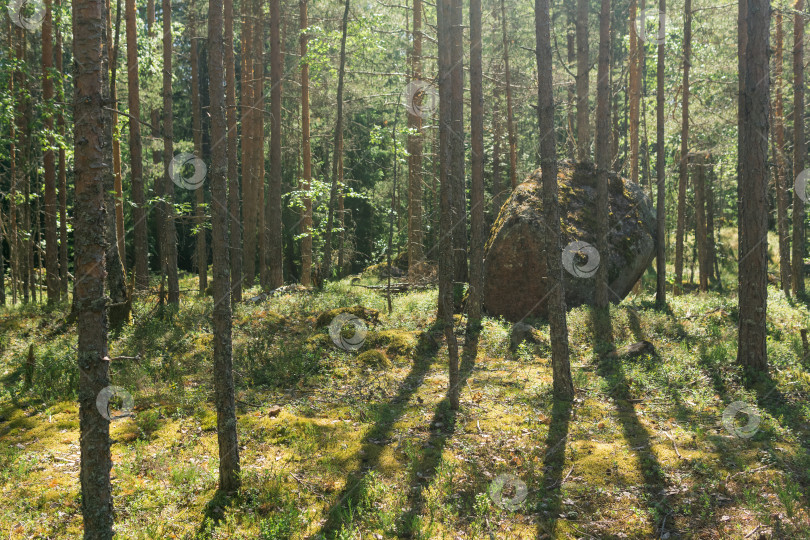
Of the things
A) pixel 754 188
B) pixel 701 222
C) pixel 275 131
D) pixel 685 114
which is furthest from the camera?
pixel 701 222

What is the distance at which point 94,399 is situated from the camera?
4.38 meters

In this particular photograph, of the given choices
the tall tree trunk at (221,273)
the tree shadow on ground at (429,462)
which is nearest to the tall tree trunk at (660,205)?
the tree shadow on ground at (429,462)

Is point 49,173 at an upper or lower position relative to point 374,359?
upper

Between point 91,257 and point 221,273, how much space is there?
1.53m

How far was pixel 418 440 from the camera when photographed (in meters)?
7.44

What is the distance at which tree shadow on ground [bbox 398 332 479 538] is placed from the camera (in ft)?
18.4

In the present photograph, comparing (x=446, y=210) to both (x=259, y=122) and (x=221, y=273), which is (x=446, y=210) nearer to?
(x=221, y=273)

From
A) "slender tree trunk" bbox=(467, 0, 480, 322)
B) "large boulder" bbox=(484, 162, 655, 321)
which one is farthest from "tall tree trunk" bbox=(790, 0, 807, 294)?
"slender tree trunk" bbox=(467, 0, 480, 322)

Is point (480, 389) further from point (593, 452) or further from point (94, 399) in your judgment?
point (94, 399)

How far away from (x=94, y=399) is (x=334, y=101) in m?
19.2

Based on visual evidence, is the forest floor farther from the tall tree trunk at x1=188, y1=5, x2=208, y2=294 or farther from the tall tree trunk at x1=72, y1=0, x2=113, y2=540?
the tall tree trunk at x1=188, y1=5, x2=208, y2=294

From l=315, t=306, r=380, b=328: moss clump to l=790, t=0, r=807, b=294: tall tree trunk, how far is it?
13.3 meters

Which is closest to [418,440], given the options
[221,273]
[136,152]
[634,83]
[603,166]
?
[221,273]

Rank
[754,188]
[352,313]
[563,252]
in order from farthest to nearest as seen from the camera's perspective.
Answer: [563,252] < [352,313] < [754,188]
